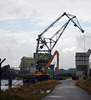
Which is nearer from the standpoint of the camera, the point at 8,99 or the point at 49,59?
the point at 8,99

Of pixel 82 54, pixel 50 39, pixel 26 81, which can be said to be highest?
pixel 50 39

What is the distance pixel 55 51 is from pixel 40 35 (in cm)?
923

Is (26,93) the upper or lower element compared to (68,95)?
lower

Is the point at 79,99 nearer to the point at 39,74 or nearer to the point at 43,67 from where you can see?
the point at 39,74

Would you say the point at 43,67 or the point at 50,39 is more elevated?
the point at 50,39

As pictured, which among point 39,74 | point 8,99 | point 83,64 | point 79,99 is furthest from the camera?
point 39,74

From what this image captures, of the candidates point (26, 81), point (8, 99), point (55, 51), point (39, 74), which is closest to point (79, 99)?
point (8, 99)

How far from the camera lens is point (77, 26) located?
4102 inches

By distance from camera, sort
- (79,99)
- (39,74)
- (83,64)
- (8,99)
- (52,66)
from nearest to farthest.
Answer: (8,99) → (79,99) → (83,64) → (39,74) → (52,66)

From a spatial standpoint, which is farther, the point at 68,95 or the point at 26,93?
the point at 26,93

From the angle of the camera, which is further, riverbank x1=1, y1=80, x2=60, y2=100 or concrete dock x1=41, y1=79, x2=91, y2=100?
concrete dock x1=41, y1=79, x2=91, y2=100

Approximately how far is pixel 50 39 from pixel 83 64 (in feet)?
133

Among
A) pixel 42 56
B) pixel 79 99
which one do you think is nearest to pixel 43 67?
pixel 42 56

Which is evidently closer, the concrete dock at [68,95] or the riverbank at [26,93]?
the riverbank at [26,93]
